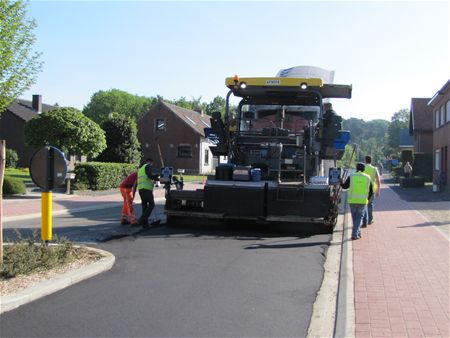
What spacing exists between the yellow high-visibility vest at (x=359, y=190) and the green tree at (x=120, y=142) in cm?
2360

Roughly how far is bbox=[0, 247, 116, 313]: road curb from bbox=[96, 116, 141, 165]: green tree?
997 inches

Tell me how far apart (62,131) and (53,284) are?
726 inches

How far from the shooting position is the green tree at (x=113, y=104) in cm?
9094

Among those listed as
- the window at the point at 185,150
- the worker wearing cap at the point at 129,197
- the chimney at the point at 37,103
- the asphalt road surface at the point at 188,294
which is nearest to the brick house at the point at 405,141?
the window at the point at 185,150

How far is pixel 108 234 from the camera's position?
34.6 feet

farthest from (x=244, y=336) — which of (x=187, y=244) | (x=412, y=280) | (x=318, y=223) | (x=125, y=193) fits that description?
(x=125, y=193)

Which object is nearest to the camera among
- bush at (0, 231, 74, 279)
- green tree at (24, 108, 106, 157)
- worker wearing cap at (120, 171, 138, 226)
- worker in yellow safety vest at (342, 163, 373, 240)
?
bush at (0, 231, 74, 279)

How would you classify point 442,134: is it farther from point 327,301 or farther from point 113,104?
point 113,104

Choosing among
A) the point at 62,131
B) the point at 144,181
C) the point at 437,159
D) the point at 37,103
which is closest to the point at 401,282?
the point at 144,181

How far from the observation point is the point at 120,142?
107ft

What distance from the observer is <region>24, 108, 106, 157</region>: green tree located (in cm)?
2342

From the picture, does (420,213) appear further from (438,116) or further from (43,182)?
(438,116)

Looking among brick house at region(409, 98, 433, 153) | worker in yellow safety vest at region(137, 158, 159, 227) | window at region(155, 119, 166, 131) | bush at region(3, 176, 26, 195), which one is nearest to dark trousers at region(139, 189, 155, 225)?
worker in yellow safety vest at region(137, 158, 159, 227)

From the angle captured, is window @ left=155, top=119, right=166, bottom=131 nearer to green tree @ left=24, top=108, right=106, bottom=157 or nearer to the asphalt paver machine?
green tree @ left=24, top=108, right=106, bottom=157
